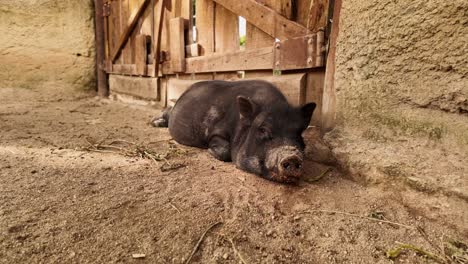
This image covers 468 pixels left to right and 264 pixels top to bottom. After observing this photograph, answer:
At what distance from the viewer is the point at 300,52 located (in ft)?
10.1

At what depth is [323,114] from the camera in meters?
2.87

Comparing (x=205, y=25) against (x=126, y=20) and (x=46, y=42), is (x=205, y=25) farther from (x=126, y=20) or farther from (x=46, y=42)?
(x=46, y=42)

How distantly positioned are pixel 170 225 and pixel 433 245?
4.38 ft

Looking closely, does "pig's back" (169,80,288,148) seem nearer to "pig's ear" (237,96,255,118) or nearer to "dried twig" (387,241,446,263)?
"pig's ear" (237,96,255,118)

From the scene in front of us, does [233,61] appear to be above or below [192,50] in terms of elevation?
below

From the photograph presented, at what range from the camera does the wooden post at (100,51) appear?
722 cm

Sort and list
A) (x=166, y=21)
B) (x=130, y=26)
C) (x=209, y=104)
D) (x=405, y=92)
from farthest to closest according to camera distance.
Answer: (x=130, y=26), (x=166, y=21), (x=209, y=104), (x=405, y=92)

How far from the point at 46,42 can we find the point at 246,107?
6.29 meters

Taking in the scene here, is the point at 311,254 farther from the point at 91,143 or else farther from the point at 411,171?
the point at 91,143

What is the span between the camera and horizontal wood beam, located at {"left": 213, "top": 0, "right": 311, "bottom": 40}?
3133 millimetres

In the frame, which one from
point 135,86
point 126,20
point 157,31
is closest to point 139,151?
point 157,31

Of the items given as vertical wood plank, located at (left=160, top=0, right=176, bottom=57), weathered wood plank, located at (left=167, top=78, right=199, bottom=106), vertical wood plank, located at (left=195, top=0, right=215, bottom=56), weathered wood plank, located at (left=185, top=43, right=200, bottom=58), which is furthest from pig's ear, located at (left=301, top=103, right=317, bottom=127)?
vertical wood plank, located at (left=160, top=0, right=176, bottom=57)

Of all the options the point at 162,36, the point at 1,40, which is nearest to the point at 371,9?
the point at 162,36

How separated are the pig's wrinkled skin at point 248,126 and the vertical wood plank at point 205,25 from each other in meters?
1.04
